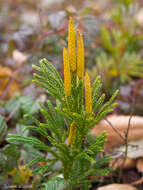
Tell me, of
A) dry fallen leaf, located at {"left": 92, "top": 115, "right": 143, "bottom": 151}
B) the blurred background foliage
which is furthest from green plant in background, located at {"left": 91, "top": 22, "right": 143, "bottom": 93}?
dry fallen leaf, located at {"left": 92, "top": 115, "right": 143, "bottom": 151}

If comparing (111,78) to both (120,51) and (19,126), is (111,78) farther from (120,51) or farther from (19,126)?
(19,126)

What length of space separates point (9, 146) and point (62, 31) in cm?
83

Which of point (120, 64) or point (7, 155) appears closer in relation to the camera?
point (7, 155)

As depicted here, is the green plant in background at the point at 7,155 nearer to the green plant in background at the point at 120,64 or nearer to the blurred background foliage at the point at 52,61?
the blurred background foliage at the point at 52,61

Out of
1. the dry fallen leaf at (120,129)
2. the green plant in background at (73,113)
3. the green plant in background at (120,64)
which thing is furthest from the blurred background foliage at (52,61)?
the green plant in background at (73,113)

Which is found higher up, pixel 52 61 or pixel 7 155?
pixel 52 61

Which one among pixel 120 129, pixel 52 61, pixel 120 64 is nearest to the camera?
pixel 120 129

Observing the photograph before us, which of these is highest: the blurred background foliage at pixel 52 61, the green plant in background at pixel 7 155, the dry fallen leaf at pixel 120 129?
the blurred background foliage at pixel 52 61

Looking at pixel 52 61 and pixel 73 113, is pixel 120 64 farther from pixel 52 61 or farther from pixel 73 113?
pixel 73 113

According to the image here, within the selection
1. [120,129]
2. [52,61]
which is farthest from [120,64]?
[120,129]

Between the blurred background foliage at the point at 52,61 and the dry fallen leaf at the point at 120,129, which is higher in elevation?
the blurred background foliage at the point at 52,61

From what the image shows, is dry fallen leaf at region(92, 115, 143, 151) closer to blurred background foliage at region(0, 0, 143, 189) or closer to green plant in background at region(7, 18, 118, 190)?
blurred background foliage at region(0, 0, 143, 189)

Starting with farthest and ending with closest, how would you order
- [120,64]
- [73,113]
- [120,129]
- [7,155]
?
[120,64] → [120,129] → [7,155] → [73,113]

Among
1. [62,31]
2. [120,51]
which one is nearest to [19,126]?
[62,31]
